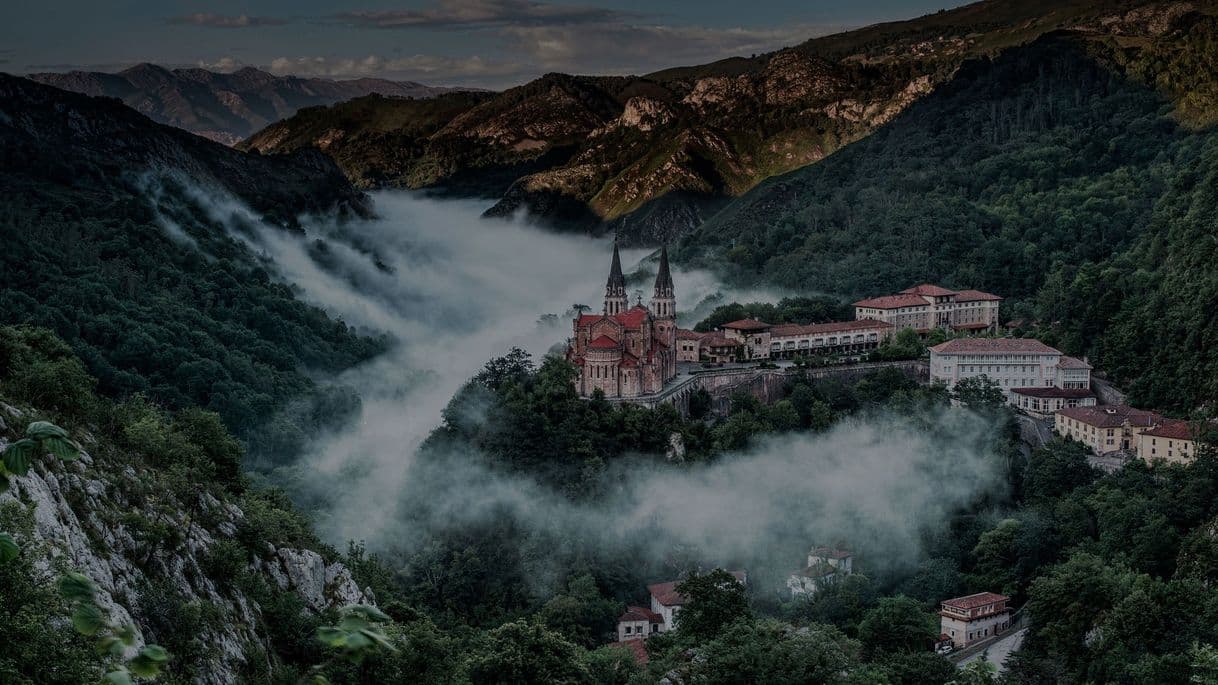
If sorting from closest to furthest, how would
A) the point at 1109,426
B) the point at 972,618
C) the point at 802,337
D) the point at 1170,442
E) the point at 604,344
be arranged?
the point at 972,618
the point at 1170,442
the point at 1109,426
the point at 604,344
the point at 802,337

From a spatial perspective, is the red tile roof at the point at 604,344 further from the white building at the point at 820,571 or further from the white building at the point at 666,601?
the white building at the point at 820,571

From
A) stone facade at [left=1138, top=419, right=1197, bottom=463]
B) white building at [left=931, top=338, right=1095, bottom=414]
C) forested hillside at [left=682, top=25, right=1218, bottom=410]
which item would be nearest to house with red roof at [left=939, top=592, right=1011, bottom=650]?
stone facade at [left=1138, top=419, right=1197, bottom=463]

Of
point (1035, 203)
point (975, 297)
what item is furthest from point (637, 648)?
point (1035, 203)

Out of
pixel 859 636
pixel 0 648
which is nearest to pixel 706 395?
pixel 859 636

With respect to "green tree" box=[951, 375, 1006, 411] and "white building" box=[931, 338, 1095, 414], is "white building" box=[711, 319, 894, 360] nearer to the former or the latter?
"white building" box=[931, 338, 1095, 414]

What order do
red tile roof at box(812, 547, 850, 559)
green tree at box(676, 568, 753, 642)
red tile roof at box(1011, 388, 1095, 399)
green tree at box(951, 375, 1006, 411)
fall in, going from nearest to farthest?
green tree at box(676, 568, 753, 642) → red tile roof at box(812, 547, 850, 559) → green tree at box(951, 375, 1006, 411) → red tile roof at box(1011, 388, 1095, 399)

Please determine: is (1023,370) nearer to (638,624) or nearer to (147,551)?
(638,624)

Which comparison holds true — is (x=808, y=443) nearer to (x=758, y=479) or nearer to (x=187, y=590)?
(x=758, y=479)

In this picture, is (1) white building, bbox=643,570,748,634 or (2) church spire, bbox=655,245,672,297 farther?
(2) church spire, bbox=655,245,672,297
